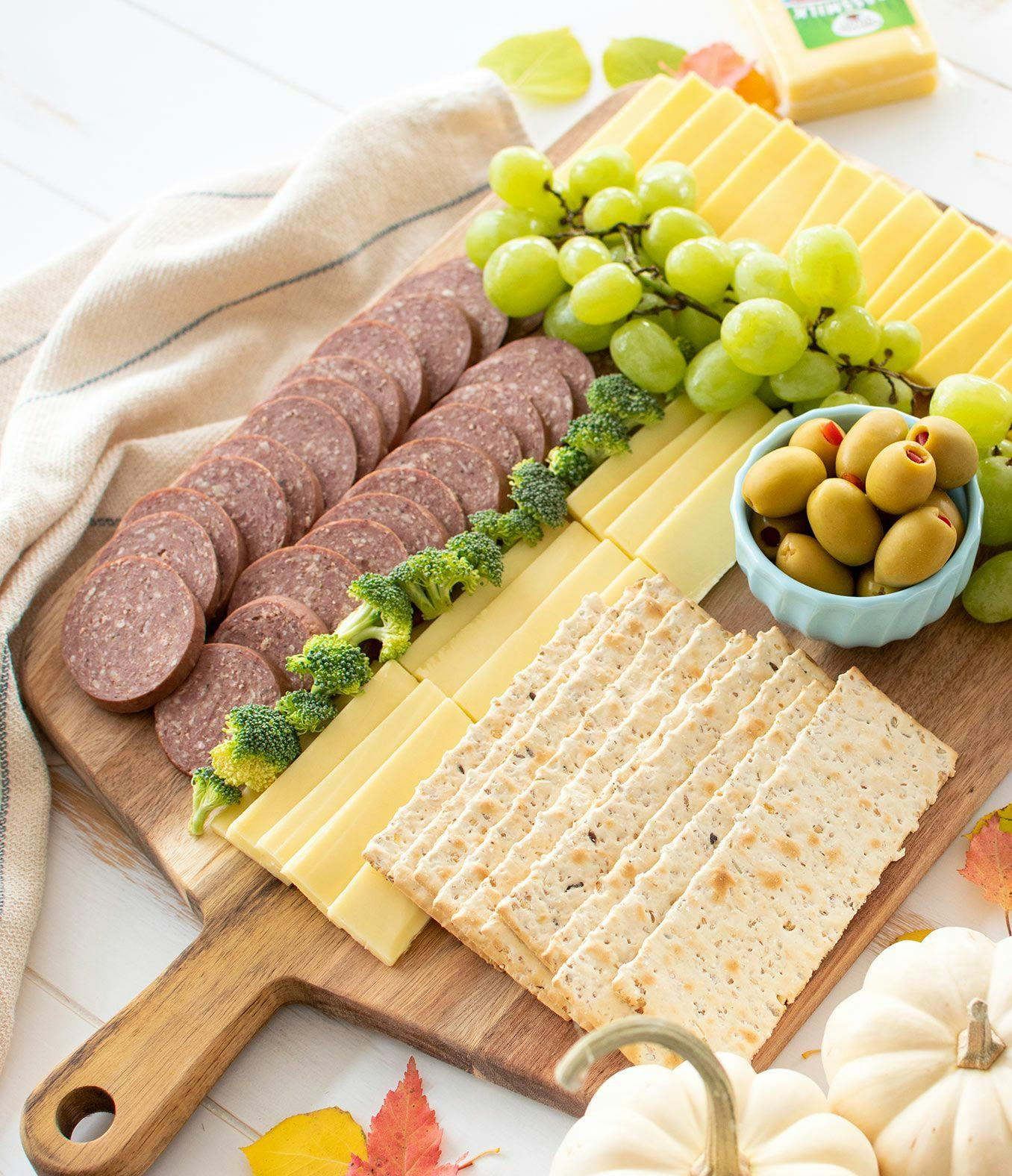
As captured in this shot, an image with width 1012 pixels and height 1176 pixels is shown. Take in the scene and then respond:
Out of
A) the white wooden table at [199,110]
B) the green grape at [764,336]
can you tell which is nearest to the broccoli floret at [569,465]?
the green grape at [764,336]

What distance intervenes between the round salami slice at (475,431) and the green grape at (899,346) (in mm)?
996

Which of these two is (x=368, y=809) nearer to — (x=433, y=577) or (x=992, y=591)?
(x=433, y=577)

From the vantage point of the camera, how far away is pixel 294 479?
333 cm

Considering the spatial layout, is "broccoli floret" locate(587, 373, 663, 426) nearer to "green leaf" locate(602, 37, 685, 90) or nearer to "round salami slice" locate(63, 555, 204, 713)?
"round salami slice" locate(63, 555, 204, 713)

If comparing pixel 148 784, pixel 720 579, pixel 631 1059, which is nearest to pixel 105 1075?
pixel 148 784

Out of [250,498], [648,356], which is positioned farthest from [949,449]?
[250,498]

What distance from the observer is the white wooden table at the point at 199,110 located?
10.3ft

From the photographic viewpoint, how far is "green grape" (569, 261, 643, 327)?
325 centimetres

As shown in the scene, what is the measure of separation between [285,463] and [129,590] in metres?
0.54

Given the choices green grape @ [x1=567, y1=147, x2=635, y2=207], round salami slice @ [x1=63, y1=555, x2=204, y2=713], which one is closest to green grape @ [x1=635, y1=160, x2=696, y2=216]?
green grape @ [x1=567, y1=147, x2=635, y2=207]

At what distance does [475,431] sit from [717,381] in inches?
26.4

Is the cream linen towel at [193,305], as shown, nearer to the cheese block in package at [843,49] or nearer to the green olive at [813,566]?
the cheese block in package at [843,49]

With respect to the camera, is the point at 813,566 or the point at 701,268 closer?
the point at 813,566

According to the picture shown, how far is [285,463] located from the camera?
3340 mm
